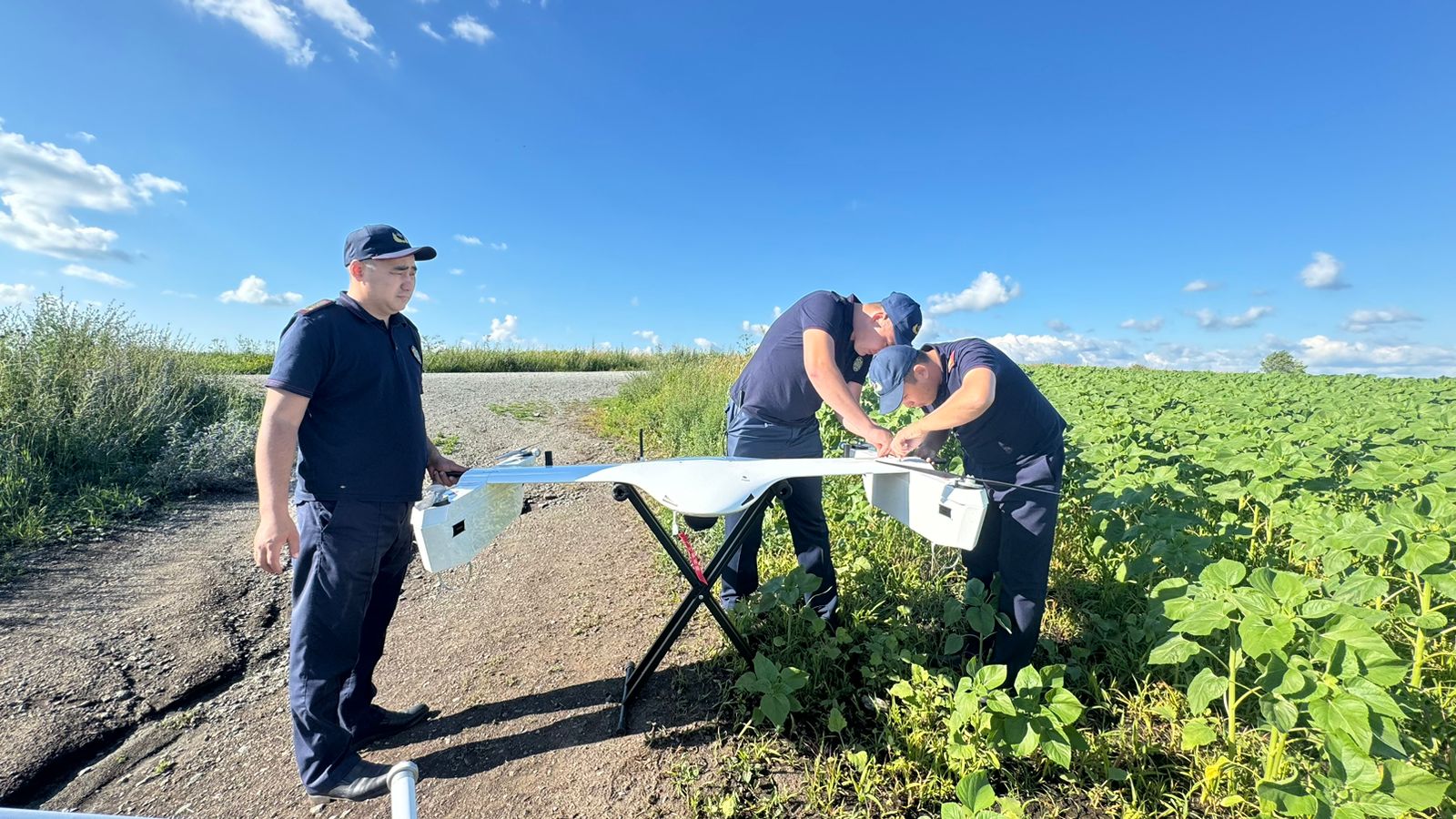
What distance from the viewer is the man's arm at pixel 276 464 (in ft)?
6.37

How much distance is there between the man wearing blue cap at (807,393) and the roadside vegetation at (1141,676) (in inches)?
11.3

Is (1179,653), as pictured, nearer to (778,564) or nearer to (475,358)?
(778,564)

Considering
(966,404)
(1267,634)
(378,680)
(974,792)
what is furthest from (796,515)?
(378,680)

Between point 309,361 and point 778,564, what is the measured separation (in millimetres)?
2543

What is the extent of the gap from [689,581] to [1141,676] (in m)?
2.00

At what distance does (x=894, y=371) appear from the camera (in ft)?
7.74

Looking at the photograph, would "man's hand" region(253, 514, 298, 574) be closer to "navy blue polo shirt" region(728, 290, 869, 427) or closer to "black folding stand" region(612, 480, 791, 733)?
"black folding stand" region(612, 480, 791, 733)

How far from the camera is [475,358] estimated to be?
65.1 ft

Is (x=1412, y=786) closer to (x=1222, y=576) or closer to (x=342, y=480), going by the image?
(x=1222, y=576)

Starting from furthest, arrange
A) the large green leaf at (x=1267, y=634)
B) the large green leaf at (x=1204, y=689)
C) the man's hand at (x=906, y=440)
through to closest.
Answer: the man's hand at (x=906, y=440), the large green leaf at (x=1204, y=689), the large green leaf at (x=1267, y=634)

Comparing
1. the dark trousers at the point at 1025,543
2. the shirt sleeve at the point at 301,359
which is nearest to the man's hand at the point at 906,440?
the dark trousers at the point at 1025,543

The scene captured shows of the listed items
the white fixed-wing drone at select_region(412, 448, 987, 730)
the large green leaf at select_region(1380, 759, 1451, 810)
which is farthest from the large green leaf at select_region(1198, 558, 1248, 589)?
the white fixed-wing drone at select_region(412, 448, 987, 730)

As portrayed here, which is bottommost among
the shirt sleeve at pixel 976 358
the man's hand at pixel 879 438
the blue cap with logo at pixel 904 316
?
the man's hand at pixel 879 438

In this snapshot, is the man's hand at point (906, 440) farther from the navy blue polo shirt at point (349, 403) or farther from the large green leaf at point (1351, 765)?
the navy blue polo shirt at point (349, 403)
